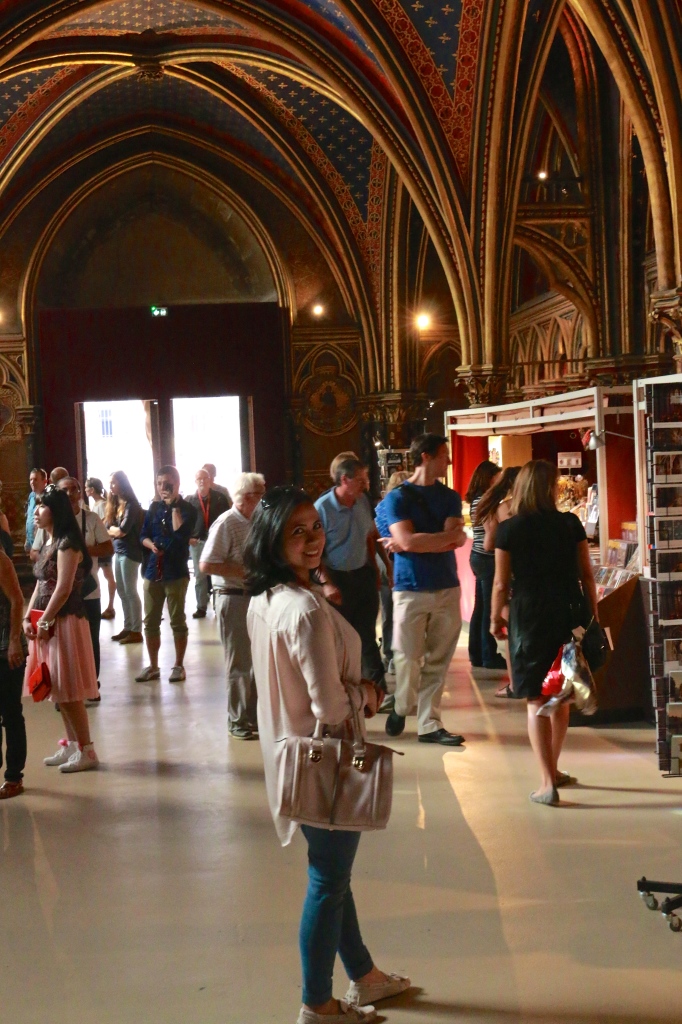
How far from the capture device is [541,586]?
14.2 ft

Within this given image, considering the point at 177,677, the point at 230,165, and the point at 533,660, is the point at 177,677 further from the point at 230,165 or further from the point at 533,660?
the point at 230,165

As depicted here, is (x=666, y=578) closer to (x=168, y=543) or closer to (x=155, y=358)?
(x=168, y=543)

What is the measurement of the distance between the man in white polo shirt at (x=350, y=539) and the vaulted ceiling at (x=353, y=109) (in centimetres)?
380

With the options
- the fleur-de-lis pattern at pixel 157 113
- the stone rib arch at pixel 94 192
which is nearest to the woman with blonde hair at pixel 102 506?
the stone rib arch at pixel 94 192

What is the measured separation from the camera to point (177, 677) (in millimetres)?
7496

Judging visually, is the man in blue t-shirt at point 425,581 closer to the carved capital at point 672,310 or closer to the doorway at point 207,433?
the carved capital at point 672,310

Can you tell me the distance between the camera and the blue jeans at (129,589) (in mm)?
8836

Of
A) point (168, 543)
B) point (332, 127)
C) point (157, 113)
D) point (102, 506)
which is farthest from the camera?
point (157, 113)

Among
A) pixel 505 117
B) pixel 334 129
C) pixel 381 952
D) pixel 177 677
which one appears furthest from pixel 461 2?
pixel 381 952

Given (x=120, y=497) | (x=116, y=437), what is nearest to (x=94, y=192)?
(x=116, y=437)

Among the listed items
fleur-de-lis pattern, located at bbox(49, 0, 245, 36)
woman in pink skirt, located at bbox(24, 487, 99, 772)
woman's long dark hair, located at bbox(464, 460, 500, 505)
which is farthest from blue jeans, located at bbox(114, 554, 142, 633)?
fleur-de-lis pattern, located at bbox(49, 0, 245, 36)

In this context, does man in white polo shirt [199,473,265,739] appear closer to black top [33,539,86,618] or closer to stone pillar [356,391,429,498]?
black top [33,539,86,618]

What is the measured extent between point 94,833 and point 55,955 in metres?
1.12

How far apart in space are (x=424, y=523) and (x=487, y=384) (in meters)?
7.04
